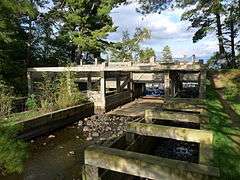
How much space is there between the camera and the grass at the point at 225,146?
6.31m

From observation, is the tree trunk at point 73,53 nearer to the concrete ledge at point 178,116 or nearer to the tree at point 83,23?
the tree at point 83,23

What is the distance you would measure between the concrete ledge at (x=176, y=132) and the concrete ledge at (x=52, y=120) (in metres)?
6.64

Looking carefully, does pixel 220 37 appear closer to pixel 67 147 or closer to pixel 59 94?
pixel 59 94

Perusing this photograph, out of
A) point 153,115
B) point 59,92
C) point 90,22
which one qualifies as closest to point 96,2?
point 90,22

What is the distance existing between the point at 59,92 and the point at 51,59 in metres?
10.1

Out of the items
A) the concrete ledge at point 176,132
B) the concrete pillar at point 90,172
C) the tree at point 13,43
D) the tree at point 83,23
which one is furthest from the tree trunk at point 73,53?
the concrete pillar at point 90,172

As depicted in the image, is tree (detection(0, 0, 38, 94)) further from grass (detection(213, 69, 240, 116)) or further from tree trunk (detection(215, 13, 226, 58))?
tree trunk (detection(215, 13, 226, 58))

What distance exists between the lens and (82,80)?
26.7 meters

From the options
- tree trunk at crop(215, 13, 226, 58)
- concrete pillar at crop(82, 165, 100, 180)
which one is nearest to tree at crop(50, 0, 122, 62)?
tree trunk at crop(215, 13, 226, 58)

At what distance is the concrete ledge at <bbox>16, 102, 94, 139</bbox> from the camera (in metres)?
13.9

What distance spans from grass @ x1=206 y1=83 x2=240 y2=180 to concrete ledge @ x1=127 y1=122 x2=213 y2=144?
0.54 meters

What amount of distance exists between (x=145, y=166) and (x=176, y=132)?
2.30 m

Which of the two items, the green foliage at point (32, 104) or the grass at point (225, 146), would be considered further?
the green foliage at point (32, 104)

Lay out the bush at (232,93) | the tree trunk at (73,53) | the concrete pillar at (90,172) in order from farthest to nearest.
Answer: the tree trunk at (73,53) → the bush at (232,93) → the concrete pillar at (90,172)
